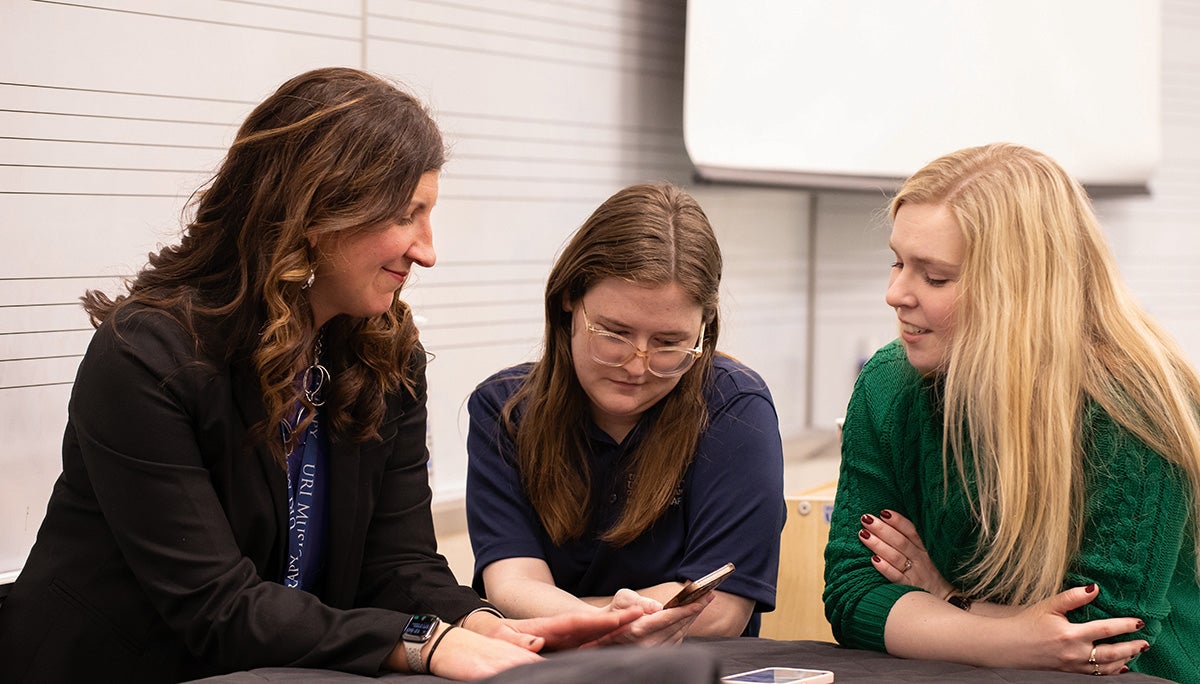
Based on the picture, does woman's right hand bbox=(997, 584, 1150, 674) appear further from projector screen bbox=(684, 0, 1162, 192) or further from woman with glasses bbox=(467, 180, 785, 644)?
projector screen bbox=(684, 0, 1162, 192)

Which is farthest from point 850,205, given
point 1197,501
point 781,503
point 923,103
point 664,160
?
point 1197,501

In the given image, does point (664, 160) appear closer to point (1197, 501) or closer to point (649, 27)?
point (649, 27)

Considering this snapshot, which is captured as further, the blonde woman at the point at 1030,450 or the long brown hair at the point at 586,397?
the long brown hair at the point at 586,397

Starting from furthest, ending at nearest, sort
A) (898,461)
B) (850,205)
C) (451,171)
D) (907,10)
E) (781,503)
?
1. (850,205)
2. (907,10)
3. (451,171)
4. (781,503)
5. (898,461)

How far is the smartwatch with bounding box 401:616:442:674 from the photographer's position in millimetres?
1752

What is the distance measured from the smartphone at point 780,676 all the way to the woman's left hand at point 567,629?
0.66 ft

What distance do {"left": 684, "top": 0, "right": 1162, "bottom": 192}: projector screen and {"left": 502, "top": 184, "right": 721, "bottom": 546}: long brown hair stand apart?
156 cm

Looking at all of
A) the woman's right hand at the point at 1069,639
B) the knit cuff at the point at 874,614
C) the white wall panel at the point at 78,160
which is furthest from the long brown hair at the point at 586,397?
the white wall panel at the point at 78,160

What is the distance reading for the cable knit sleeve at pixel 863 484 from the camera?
2027 millimetres

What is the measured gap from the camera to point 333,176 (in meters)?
1.79

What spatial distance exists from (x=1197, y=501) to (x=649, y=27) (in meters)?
2.46

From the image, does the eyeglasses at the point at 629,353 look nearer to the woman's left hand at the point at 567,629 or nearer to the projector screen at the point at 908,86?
the woman's left hand at the point at 567,629

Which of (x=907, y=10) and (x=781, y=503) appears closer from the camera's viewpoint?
(x=781, y=503)

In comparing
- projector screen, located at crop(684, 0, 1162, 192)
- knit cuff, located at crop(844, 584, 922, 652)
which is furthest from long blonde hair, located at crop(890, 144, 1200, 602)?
projector screen, located at crop(684, 0, 1162, 192)
